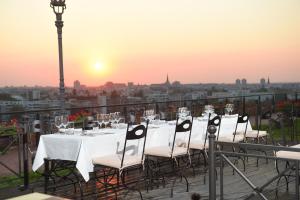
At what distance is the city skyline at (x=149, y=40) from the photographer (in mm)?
12531

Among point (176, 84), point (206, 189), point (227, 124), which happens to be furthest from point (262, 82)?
point (206, 189)

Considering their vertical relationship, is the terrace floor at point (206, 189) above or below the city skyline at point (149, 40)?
below

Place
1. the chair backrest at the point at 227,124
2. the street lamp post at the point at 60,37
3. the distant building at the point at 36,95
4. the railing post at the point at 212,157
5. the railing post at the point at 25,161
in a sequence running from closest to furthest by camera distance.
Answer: the railing post at the point at 212,157
the railing post at the point at 25,161
the chair backrest at the point at 227,124
the street lamp post at the point at 60,37
the distant building at the point at 36,95

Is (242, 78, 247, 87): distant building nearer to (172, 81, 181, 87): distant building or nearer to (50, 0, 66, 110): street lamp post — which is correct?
(172, 81, 181, 87): distant building

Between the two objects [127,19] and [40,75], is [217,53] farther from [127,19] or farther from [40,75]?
[40,75]

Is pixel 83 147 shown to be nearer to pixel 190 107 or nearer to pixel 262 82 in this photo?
pixel 190 107

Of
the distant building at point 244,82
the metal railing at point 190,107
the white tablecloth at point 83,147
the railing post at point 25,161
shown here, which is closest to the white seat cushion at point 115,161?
the white tablecloth at point 83,147

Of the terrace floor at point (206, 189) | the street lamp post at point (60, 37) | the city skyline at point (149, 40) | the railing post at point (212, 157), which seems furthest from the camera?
the city skyline at point (149, 40)

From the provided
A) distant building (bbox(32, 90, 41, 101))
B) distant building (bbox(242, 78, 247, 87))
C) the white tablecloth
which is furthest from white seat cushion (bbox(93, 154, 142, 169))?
distant building (bbox(242, 78, 247, 87))

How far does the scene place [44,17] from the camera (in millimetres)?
12227

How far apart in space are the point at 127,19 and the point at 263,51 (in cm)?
506

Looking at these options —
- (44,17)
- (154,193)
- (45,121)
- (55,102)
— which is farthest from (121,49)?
(154,193)

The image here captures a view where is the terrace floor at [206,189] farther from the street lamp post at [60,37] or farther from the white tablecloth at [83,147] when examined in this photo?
the street lamp post at [60,37]

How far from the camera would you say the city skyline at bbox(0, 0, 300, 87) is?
1253 cm
